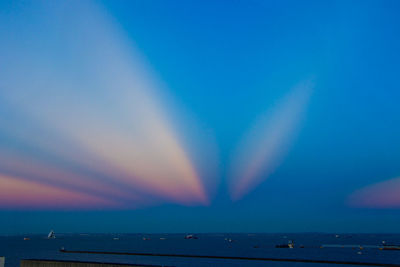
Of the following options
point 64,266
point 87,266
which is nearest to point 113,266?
point 87,266

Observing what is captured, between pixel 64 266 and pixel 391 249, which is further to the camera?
pixel 391 249

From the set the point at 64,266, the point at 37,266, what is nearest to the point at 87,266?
the point at 64,266

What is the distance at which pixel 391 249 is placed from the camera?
186 meters

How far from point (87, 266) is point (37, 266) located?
5107 millimetres

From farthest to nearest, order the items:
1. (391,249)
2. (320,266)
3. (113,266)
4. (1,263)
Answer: (391,249) < (320,266) < (1,263) < (113,266)

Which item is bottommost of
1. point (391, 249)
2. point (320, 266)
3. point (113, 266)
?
point (113, 266)

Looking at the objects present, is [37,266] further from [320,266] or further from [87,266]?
[320,266]

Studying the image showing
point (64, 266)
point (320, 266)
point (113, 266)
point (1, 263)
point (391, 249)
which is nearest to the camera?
point (113, 266)

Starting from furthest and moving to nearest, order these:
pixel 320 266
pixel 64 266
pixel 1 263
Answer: pixel 320 266, pixel 1 263, pixel 64 266

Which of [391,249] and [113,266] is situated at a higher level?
[391,249]

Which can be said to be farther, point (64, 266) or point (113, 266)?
point (64, 266)

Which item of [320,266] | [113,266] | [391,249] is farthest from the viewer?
[391,249]

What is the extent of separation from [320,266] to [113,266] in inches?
2921

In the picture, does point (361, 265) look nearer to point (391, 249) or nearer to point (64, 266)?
point (64, 266)
